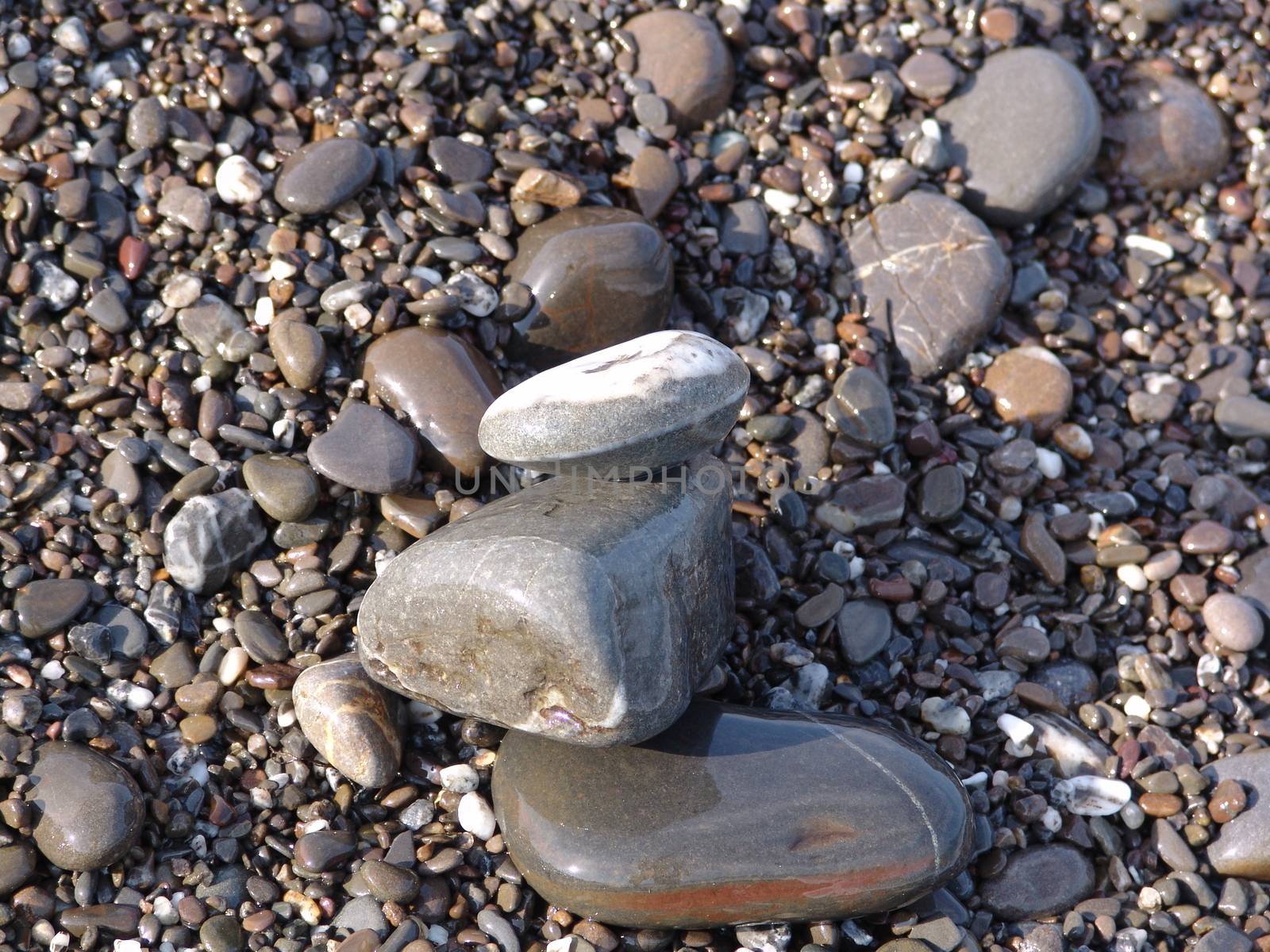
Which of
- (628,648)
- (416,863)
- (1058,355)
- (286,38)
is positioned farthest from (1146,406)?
(286,38)

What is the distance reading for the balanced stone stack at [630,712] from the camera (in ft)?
8.53

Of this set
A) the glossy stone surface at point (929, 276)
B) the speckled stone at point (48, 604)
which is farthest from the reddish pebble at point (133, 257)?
the glossy stone surface at point (929, 276)

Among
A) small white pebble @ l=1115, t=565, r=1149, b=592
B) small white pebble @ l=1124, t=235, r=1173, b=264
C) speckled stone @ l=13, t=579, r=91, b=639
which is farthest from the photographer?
small white pebble @ l=1124, t=235, r=1173, b=264

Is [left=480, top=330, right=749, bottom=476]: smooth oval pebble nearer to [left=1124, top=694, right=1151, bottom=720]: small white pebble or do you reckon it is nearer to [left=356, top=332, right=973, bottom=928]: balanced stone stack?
[left=356, top=332, right=973, bottom=928]: balanced stone stack

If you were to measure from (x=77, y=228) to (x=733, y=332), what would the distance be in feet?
7.57

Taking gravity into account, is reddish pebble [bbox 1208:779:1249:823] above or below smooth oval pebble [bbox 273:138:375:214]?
below

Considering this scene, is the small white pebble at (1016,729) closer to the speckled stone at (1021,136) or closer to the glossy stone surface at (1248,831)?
the glossy stone surface at (1248,831)

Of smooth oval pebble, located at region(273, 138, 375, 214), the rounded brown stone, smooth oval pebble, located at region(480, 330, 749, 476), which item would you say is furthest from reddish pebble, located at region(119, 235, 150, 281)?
the rounded brown stone

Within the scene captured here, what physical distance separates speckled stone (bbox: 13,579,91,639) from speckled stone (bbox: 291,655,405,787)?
0.71 m

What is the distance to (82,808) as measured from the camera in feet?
8.87

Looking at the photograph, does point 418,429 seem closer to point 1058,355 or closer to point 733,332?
point 733,332

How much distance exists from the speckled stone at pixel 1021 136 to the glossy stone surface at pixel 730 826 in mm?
2539

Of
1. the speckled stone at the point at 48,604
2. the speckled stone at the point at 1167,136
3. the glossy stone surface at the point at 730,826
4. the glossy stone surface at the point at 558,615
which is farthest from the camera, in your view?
the speckled stone at the point at 1167,136

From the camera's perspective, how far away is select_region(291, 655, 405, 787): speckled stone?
2877mm
